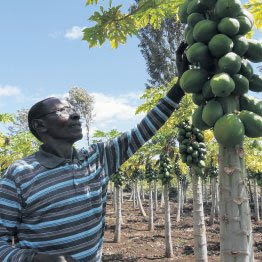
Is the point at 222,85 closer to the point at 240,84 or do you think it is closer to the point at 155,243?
the point at 240,84

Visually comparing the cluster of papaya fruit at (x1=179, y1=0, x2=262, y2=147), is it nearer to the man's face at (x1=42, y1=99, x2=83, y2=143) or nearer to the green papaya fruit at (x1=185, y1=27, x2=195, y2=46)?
the green papaya fruit at (x1=185, y1=27, x2=195, y2=46)

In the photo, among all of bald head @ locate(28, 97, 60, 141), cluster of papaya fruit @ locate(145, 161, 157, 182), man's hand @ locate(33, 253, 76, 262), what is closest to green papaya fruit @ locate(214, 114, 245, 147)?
man's hand @ locate(33, 253, 76, 262)

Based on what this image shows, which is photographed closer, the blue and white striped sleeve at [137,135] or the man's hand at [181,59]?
the man's hand at [181,59]

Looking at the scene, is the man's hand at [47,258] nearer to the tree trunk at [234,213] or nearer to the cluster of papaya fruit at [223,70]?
the tree trunk at [234,213]

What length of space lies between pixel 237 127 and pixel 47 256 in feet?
3.65

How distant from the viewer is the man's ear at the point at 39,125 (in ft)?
7.75

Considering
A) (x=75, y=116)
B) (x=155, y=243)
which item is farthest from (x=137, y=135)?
(x=155, y=243)

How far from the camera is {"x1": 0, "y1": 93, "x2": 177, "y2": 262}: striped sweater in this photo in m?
2.05

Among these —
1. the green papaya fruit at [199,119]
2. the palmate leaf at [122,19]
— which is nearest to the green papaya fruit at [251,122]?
the green papaya fruit at [199,119]

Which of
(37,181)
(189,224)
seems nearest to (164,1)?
(37,181)

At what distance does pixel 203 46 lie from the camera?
5.60 ft

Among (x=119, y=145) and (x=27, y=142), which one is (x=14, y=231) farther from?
(x=27, y=142)

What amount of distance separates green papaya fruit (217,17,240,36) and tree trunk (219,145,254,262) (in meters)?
0.58

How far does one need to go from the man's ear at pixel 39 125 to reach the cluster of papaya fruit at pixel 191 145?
504 cm
